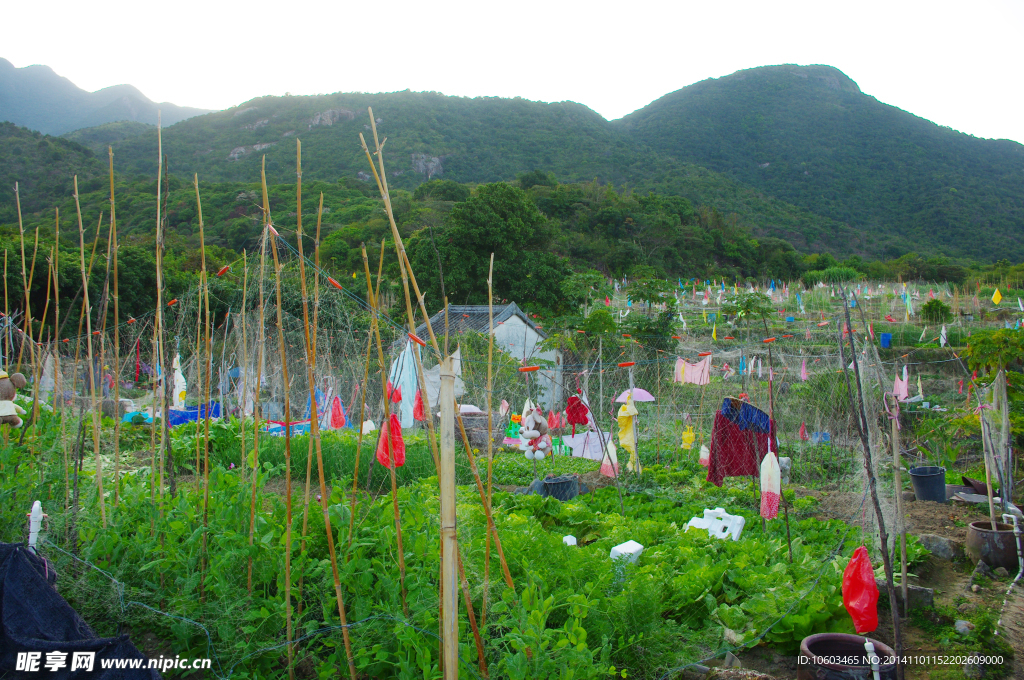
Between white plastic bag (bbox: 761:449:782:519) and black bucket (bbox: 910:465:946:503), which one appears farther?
black bucket (bbox: 910:465:946:503)

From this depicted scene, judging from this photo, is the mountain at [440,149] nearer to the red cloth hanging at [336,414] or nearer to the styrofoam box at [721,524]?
the red cloth hanging at [336,414]

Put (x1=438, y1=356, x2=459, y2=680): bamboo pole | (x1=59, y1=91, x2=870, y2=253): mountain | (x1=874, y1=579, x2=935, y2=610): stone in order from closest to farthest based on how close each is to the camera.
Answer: (x1=438, y1=356, x2=459, y2=680): bamboo pole, (x1=874, y1=579, x2=935, y2=610): stone, (x1=59, y1=91, x2=870, y2=253): mountain

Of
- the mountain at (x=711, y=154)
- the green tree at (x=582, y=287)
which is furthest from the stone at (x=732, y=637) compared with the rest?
the mountain at (x=711, y=154)

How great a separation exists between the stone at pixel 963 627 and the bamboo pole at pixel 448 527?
11.1 ft

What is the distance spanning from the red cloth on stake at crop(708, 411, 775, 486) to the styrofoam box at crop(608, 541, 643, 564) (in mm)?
2005

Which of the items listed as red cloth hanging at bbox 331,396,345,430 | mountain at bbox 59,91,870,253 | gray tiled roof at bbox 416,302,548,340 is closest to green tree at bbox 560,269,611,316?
gray tiled roof at bbox 416,302,548,340

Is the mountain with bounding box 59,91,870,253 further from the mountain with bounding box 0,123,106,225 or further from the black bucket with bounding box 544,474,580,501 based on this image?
the black bucket with bounding box 544,474,580,501

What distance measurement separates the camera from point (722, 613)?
339 centimetres

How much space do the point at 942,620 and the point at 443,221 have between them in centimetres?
1843

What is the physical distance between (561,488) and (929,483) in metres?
4.00

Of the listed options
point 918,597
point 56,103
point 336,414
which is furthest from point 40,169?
point 56,103

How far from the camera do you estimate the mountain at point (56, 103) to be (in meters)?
59.4

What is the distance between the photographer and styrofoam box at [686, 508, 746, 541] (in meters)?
4.77

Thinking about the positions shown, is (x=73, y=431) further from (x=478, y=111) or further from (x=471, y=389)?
(x=478, y=111)
